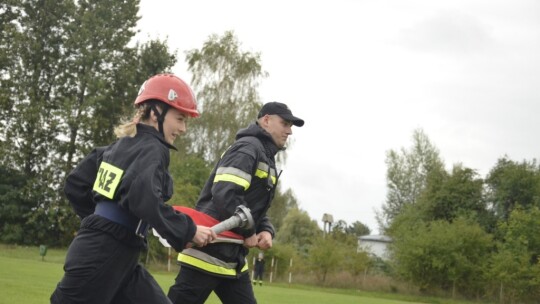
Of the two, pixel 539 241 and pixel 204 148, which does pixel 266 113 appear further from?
pixel 204 148

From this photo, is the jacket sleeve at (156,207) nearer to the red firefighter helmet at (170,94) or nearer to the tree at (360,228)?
the red firefighter helmet at (170,94)

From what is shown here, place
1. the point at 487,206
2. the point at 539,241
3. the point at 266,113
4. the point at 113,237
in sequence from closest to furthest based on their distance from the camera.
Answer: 1. the point at 113,237
2. the point at 266,113
3. the point at 539,241
4. the point at 487,206

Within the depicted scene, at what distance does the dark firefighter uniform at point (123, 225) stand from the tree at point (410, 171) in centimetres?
7613

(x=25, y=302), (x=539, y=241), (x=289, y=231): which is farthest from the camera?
(x=289, y=231)

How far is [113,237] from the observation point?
5.16 meters

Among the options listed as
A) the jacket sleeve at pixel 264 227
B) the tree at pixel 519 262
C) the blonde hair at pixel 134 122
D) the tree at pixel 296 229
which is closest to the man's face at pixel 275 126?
the jacket sleeve at pixel 264 227

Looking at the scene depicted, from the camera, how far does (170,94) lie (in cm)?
548

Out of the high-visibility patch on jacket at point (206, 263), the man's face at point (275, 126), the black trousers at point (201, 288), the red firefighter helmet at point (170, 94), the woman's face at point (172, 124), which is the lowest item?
the black trousers at point (201, 288)

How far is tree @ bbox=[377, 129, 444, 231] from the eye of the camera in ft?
266

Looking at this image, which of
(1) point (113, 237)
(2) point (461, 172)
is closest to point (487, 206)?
(2) point (461, 172)

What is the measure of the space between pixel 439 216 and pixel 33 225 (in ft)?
94.1

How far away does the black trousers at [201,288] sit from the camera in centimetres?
701

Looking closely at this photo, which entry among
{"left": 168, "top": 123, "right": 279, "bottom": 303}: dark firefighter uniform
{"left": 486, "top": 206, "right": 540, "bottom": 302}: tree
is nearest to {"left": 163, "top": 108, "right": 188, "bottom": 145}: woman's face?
{"left": 168, "top": 123, "right": 279, "bottom": 303}: dark firefighter uniform

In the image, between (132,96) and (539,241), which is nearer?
(539,241)
